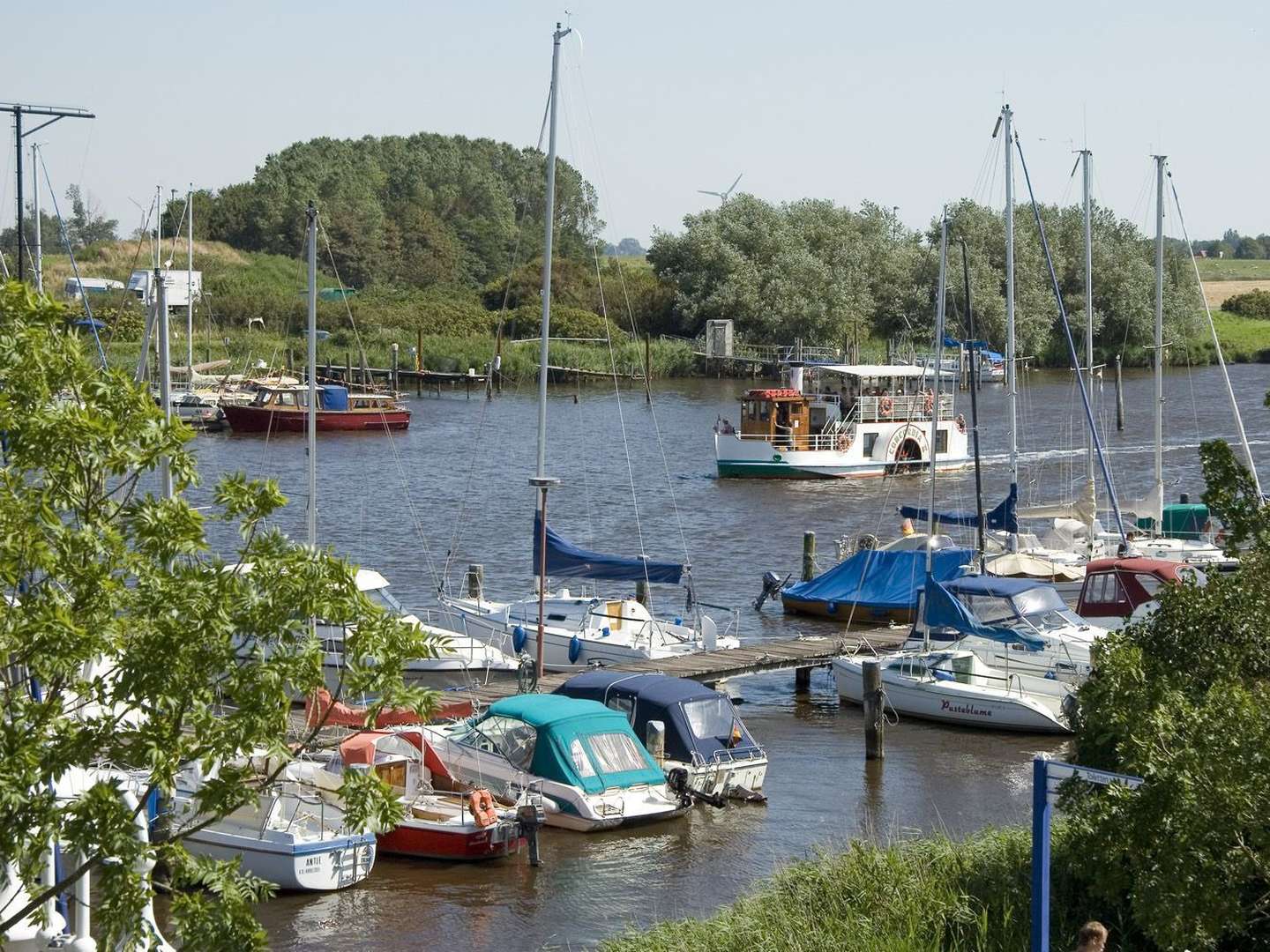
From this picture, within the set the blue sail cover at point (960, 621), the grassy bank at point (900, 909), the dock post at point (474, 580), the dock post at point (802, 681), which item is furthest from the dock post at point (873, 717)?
the dock post at point (474, 580)

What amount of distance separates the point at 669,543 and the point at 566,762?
29.7 m

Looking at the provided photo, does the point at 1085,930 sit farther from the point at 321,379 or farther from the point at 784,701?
the point at 321,379

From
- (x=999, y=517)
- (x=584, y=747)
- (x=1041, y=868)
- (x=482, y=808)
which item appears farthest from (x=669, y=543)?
(x=1041, y=868)

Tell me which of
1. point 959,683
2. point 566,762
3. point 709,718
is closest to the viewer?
point 566,762

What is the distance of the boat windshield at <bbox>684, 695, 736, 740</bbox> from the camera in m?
25.6

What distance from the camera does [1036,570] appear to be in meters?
41.3

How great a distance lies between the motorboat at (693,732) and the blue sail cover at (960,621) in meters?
6.02

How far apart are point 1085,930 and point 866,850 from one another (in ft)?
22.9

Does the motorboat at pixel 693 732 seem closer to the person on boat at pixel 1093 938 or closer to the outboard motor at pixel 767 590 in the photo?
the person on boat at pixel 1093 938

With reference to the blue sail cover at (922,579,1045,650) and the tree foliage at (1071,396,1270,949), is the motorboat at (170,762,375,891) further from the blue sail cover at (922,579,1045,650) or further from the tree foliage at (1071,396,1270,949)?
the blue sail cover at (922,579,1045,650)

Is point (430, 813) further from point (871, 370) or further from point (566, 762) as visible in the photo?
point (871, 370)

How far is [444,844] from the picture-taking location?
22234mm

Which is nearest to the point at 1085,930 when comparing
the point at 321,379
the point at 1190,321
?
the point at 321,379

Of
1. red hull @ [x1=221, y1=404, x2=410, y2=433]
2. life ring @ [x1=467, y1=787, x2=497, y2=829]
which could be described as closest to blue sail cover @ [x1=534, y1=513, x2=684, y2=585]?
life ring @ [x1=467, y1=787, x2=497, y2=829]
